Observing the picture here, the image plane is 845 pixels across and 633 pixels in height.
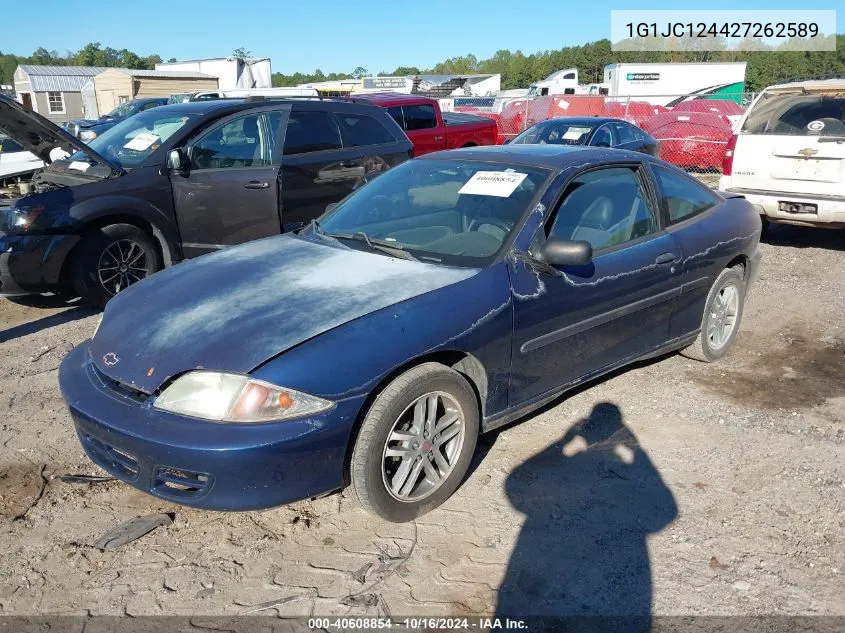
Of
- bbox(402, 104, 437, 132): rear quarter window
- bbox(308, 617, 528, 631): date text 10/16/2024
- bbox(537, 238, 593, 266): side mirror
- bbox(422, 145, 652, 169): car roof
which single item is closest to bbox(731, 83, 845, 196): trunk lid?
bbox(422, 145, 652, 169): car roof

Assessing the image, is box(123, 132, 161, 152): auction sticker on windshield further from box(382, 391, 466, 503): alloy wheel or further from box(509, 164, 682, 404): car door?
box(382, 391, 466, 503): alloy wheel

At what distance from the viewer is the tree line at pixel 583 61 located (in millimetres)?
69062

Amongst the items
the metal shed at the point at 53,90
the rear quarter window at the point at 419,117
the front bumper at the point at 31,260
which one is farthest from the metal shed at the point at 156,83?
the front bumper at the point at 31,260

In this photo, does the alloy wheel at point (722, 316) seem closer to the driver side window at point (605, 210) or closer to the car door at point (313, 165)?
the driver side window at point (605, 210)

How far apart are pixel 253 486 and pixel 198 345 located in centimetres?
63

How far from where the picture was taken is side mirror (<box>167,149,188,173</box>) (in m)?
6.01

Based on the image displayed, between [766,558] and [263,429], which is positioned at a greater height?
[263,429]

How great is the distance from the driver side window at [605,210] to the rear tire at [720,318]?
2.99ft

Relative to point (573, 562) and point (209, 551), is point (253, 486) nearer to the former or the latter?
point (209, 551)

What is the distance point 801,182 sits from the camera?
25.7ft

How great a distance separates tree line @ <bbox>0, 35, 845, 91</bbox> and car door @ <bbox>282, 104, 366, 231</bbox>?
4501 cm

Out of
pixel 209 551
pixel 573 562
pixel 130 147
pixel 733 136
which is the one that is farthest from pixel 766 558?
pixel 733 136

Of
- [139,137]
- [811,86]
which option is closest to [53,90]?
[139,137]

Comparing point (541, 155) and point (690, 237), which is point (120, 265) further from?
point (690, 237)
